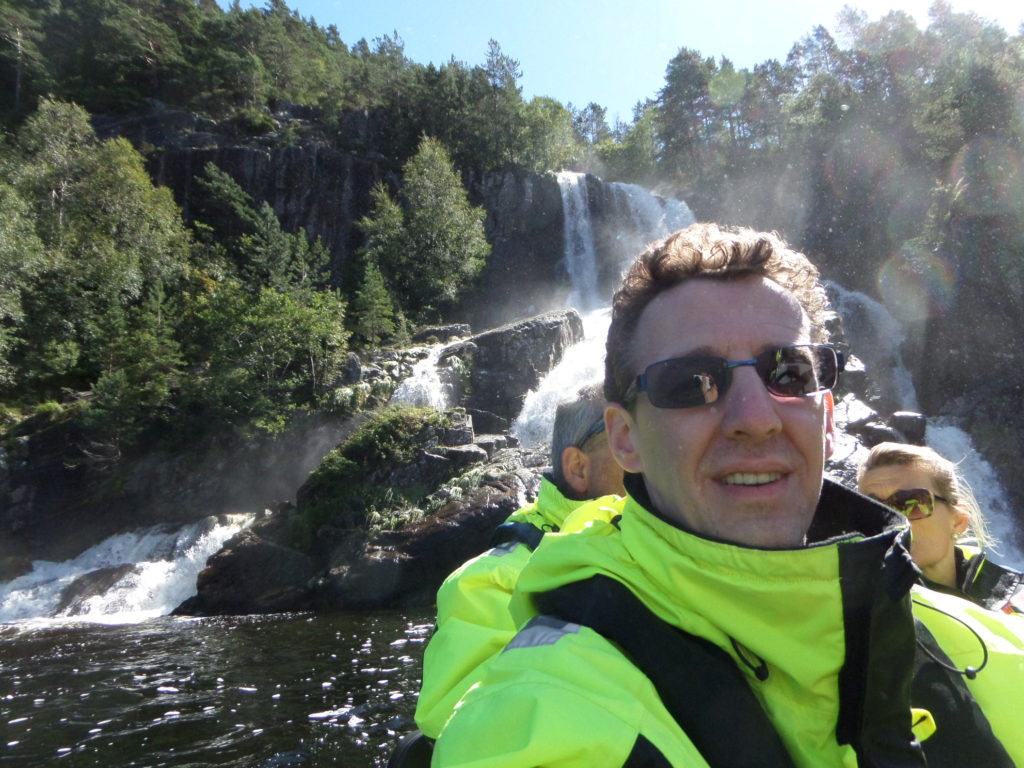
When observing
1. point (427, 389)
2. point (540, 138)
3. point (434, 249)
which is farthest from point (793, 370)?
point (540, 138)

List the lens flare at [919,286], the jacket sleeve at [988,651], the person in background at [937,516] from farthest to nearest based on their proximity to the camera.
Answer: the lens flare at [919,286] → the person in background at [937,516] → the jacket sleeve at [988,651]

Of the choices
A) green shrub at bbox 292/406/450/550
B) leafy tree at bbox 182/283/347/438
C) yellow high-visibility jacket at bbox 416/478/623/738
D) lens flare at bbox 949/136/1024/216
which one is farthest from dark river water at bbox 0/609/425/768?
lens flare at bbox 949/136/1024/216

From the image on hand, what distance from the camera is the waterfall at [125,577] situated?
14570mm

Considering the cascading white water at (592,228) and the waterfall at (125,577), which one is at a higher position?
the cascading white water at (592,228)

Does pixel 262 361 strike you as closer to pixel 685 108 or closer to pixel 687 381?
pixel 687 381

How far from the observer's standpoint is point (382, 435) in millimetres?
17469

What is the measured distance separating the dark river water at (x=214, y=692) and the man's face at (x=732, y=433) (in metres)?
5.88

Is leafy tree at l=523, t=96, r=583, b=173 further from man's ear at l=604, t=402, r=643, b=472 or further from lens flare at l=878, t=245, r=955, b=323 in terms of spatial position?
man's ear at l=604, t=402, r=643, b=472

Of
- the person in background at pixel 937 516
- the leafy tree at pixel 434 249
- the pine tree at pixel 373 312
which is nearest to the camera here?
the person in background at pixel 937 516

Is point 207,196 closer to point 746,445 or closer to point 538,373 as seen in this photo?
point 538,373

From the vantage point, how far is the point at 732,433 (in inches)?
53.7

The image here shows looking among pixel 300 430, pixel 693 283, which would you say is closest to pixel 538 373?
pixel 300 430

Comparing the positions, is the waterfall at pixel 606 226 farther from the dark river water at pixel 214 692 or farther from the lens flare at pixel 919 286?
the dark river water at pixel 214 692

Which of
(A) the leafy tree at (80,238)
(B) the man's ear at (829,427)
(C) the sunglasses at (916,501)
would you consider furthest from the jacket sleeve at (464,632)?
(A) the leafy tree at (80,238)
